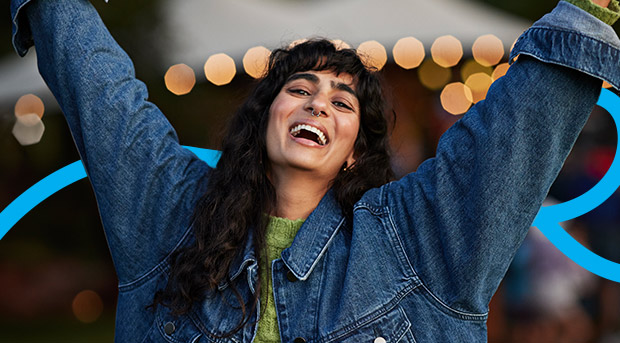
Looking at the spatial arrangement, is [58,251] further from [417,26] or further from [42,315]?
[417,26]

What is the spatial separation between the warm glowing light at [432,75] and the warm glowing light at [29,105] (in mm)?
2118

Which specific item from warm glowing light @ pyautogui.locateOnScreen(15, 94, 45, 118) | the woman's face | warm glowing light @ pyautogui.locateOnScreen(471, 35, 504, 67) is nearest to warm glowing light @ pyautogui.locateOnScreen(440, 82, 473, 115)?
warm glowing light @ pyautogui.locateOnScreen(471, 35, 504, 67)

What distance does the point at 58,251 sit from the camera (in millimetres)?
3502

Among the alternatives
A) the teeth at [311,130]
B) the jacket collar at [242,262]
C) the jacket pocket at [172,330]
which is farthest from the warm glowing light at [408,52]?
the jacket pocket at [172,330]

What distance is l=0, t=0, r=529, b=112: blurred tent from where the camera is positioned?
3570 mm

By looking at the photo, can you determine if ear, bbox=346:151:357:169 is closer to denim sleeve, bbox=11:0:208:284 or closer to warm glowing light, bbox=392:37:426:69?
denim sleeve, bbox=11:0:208:284

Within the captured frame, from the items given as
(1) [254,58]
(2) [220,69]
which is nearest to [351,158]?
(1) [254,58]

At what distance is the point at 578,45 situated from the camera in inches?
62.2

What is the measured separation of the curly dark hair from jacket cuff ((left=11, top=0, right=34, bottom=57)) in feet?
2.50

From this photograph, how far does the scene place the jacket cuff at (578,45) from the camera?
5.15 feet

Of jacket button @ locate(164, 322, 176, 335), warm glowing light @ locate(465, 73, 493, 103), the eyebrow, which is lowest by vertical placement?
→ jacket button @ locate(164, 322, 176, 335)

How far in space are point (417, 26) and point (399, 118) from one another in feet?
1.75

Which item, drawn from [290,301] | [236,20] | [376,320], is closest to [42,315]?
[236,20]

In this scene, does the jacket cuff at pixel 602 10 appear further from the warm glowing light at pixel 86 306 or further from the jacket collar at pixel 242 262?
the warm glowing light at pixel 86 306
